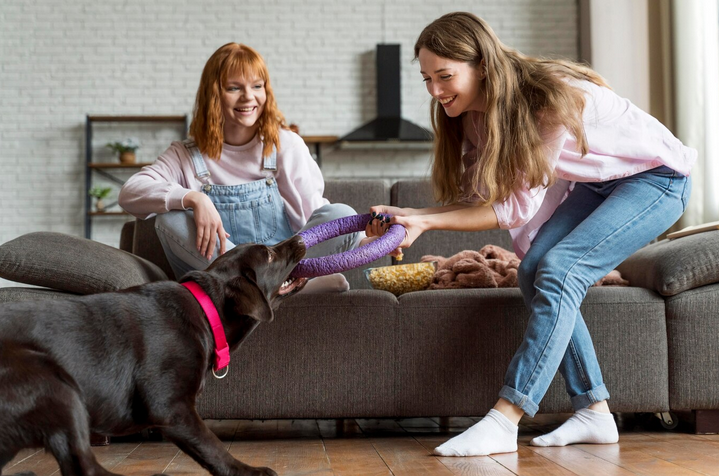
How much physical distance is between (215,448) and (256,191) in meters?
1.09

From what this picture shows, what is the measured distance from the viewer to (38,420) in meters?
1.29

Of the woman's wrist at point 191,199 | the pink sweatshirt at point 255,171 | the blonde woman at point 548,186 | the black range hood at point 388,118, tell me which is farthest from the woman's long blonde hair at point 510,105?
the black range hood at point 388,118

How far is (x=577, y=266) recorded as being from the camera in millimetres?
1910

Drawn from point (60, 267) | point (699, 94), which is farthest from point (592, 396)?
point (699, 94)

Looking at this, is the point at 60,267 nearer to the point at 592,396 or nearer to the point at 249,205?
the point at 249,205

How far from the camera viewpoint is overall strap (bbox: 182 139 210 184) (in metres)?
2.38

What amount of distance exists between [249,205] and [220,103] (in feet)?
1.18

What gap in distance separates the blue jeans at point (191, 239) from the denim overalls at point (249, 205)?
137 millimetres

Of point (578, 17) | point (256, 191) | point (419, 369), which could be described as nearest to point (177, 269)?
point (256, 191)

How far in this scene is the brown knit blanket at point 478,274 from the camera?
2357 mm

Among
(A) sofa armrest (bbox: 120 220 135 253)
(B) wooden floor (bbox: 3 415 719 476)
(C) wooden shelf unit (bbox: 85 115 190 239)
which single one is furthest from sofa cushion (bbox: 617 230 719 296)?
(C) wooden shelf unit (bbox: 85 115 190 239)

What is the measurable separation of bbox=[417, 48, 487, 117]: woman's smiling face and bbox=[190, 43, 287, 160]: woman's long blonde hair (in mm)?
643

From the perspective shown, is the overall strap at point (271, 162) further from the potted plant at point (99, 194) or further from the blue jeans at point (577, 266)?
the potted plant at point (99, 194)

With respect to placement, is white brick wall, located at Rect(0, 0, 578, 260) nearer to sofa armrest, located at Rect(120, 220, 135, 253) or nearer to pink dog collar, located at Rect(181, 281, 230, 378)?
sofa armrest, located at Rect(120, 220, 135, 253)
